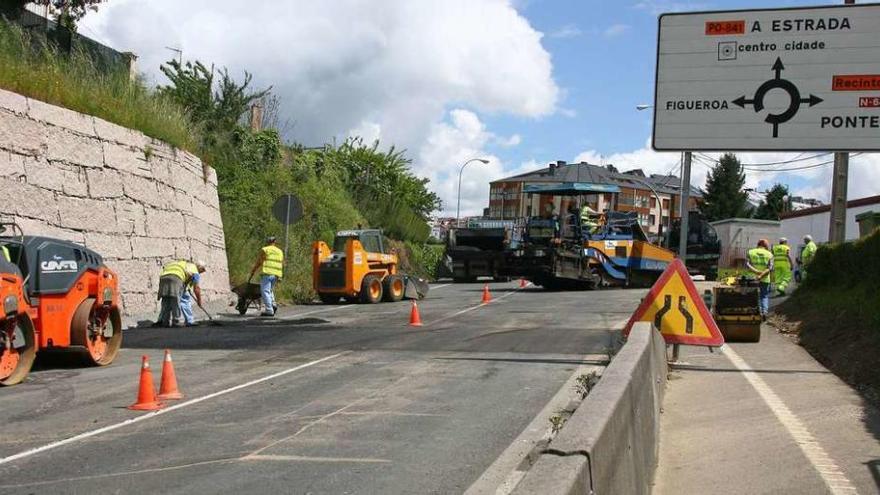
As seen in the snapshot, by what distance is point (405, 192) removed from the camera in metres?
43.9

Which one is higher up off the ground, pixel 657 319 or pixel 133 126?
pixel 133 126

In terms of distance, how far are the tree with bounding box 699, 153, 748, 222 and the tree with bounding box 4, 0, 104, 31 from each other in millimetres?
87501

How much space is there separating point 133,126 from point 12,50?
2953 millimetres

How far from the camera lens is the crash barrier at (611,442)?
11.0 feet

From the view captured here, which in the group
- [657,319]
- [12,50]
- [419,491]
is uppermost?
[12,50]

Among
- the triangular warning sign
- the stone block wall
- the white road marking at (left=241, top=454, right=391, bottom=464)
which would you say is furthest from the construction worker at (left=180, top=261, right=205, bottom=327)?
the white road marking at (left=241, top=454, right=391, bottom=464)

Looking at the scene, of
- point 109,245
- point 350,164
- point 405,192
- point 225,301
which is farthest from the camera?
point 405,192

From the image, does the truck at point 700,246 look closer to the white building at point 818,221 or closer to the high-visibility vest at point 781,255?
the white building at point 818,221

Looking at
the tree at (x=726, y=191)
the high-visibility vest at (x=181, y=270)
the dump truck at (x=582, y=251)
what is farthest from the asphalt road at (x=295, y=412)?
the tree at (x=726, y=191)

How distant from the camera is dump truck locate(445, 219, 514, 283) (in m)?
35.4

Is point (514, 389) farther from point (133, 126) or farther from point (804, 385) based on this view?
point (133, 126)

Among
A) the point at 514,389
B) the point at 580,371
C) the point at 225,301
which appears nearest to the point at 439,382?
the point at 514,389

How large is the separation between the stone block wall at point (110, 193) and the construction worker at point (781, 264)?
13649mm

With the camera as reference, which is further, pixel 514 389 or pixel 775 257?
pixel 775 257
